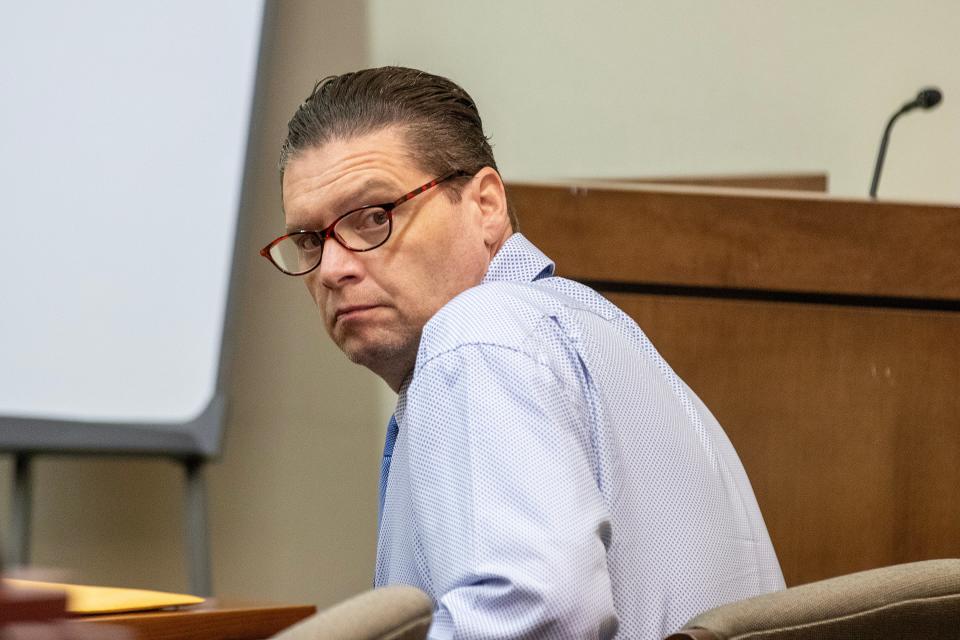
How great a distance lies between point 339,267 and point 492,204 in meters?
0.20

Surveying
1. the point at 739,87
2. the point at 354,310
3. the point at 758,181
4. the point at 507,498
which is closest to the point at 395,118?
the point at 354,310

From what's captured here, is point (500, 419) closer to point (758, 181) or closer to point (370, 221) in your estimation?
point (370, 221)

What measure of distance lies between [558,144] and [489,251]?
1933mm

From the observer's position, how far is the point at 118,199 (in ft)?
6.73

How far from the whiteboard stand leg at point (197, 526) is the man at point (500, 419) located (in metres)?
0.97

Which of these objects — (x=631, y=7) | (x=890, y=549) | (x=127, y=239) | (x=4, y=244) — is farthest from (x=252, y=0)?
(x=890, y=549)

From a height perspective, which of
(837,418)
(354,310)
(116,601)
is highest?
(354,310)

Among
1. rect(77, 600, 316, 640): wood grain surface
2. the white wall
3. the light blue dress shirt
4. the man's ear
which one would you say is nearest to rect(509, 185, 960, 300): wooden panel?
the man's ear

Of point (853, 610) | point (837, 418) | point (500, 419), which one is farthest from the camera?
point (837, 418)

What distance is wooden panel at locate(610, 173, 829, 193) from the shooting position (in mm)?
2455

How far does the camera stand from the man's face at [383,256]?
3.73 ft

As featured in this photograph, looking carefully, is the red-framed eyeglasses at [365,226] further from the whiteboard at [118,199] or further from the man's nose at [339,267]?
the whiteboard at [118,199]

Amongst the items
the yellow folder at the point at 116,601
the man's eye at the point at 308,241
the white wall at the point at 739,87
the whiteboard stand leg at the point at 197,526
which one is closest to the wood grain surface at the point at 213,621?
the yellow folder at the point at 116,601

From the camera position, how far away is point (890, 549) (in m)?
1.74
